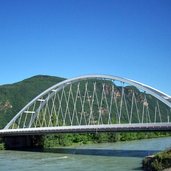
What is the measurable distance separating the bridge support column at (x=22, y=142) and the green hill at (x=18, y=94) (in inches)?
2039

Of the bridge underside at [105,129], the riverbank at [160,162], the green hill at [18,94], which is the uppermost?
the green hill at [18,94]

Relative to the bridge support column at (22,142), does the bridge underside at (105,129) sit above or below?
above

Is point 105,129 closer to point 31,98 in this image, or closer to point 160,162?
point 160,162

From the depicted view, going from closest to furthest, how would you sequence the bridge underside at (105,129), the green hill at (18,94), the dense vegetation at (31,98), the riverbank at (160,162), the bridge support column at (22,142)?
the riverbank at (160,162)
the bridge underside at (105,129)
the bridge support column at (22,142)
the dense vegetation at (31,98)
the green hill at (18,94)

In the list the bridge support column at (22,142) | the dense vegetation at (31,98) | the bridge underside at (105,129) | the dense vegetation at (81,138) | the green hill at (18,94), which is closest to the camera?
the bridge underside at (105,129)

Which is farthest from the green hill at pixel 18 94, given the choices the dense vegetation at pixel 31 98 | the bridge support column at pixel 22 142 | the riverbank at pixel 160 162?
the riverbank at pixel 160 162

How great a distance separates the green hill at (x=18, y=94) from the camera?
128 m

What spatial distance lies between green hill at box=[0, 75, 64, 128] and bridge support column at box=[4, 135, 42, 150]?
170ft

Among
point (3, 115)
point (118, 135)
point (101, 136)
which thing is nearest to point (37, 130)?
point (101, 136)

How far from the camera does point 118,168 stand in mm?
32781

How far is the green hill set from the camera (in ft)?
419

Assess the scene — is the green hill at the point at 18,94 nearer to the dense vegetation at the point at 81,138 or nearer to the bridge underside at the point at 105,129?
the dense vegetation at the point at 81,138

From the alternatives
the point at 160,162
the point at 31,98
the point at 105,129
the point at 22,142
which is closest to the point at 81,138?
the point at 22,142

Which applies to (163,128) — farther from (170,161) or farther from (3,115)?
(3,115)
